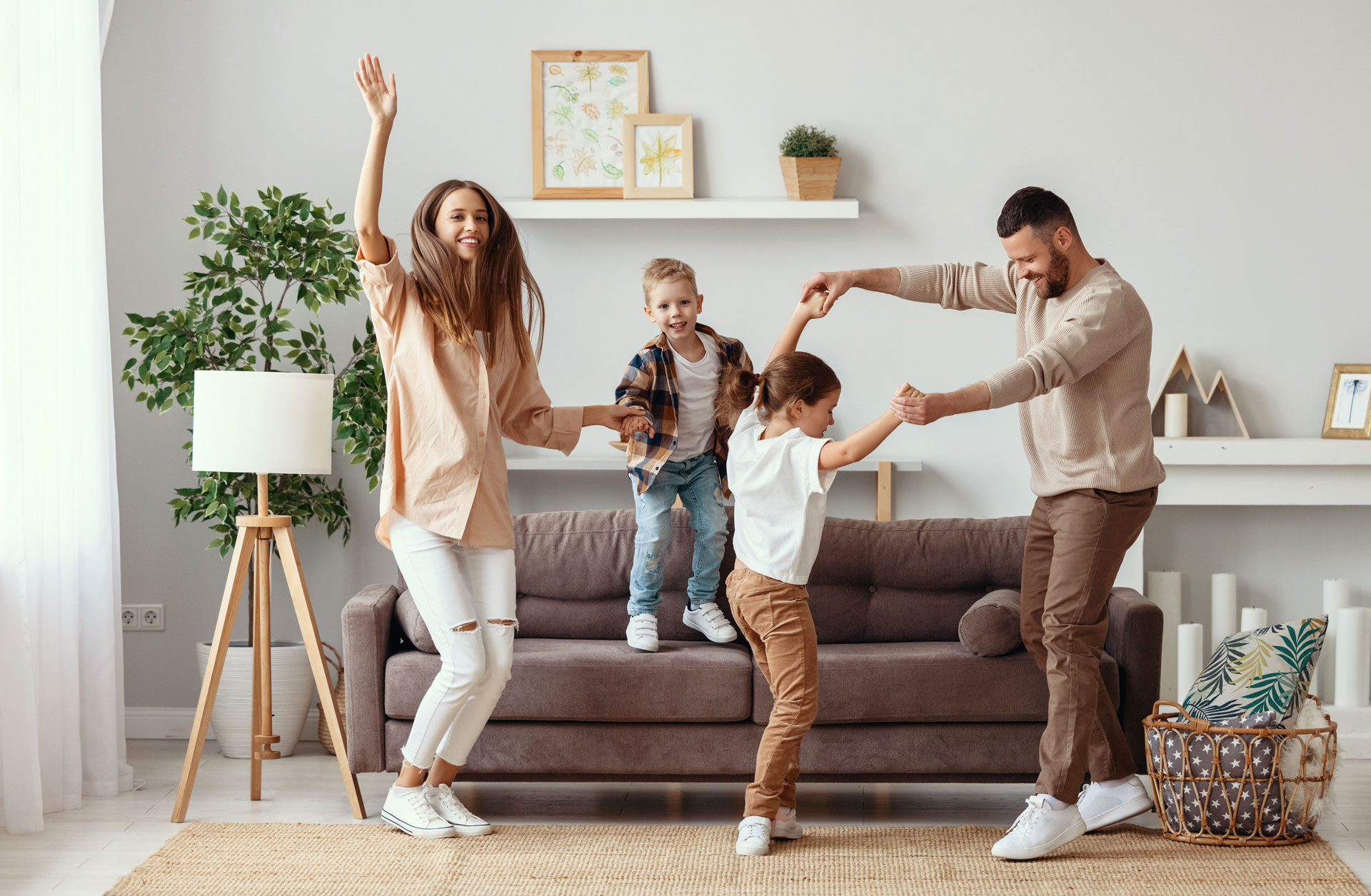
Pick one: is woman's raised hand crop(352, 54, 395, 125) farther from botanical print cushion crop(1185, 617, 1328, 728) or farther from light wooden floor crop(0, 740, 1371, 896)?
botanical print cushion crop(1185, 617, 1328, 728)

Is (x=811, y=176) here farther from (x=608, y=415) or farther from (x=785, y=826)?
(x=785, y=826)

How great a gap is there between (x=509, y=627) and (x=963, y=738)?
108 cm

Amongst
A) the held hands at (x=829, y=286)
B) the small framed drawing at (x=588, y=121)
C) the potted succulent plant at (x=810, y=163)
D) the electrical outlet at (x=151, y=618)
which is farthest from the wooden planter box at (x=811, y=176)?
the electrical outlet at (x=151, y=618)

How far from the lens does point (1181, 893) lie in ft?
7.56

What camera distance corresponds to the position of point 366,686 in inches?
111

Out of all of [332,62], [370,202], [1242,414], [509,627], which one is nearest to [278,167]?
[332,62]

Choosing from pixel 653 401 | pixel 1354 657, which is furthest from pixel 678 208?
pixel 1354 657

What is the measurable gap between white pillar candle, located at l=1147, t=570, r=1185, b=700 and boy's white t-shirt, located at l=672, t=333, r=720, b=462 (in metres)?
1.68

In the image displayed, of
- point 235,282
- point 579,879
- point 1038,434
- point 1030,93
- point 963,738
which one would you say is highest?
point 1030,93

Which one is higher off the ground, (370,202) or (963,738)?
(370,202)

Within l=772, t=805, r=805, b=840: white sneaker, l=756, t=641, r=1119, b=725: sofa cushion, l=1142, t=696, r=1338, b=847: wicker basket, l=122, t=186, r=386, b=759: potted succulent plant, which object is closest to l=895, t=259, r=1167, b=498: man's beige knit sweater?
l=756, t=641, r=1119, b=725: sofa cushion

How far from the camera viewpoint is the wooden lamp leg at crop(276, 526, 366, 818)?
2.89 meters

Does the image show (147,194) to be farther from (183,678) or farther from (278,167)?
(183,678)

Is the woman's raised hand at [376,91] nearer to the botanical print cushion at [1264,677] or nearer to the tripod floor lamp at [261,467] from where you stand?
the tripod floor lamp at [261,467]
